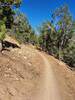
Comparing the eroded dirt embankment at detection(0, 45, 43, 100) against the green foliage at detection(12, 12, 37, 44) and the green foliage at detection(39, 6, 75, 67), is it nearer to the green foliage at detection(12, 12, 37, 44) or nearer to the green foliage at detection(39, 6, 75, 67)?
the green foliage at detection(39, 6, 75, 67)

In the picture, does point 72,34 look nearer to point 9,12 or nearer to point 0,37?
point 9,12

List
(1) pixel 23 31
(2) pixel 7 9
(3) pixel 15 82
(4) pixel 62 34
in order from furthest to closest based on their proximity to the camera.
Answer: (1) pixel 23 31 → (4) pixel 62 34 → (2) pixel 7 9 → (3) pixel 15 82

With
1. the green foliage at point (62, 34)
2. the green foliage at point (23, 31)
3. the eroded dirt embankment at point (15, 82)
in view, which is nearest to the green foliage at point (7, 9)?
the eroded dirt embankment at point (15, 82)

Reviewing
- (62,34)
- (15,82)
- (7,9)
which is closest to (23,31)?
(62,34)

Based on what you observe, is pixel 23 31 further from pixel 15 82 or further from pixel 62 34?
pixel 15 82

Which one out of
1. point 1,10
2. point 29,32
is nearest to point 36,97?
point 1,10

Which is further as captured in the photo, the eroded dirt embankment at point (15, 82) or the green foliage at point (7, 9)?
the green foliage at point (7, 9)

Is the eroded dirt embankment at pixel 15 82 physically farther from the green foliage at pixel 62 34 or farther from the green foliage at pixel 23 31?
the green foliage at pixel 23 31

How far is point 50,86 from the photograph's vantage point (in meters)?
20.4

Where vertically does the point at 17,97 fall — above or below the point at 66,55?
above

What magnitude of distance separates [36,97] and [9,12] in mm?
21026

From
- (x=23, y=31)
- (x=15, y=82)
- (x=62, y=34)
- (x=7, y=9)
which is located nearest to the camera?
(x=15, y=82)

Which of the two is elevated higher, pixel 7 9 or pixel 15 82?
pixel 7 9

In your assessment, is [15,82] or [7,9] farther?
[7,9]
